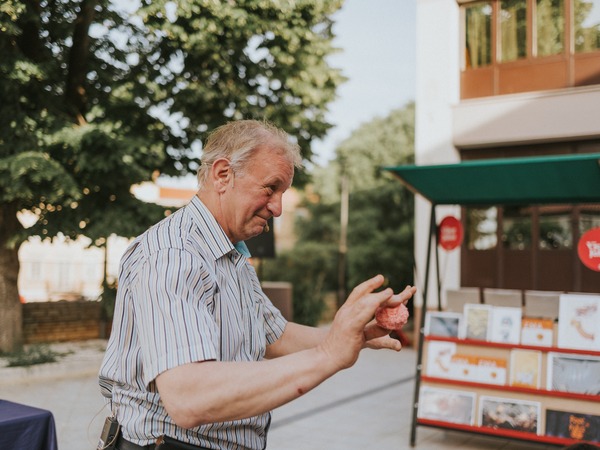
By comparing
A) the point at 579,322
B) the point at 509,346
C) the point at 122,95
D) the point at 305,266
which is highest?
the point at 122,95

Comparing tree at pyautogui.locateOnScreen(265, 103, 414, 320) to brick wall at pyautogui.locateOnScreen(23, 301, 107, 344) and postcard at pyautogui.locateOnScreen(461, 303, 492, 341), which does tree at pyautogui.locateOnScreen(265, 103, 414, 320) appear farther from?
postcard at pyautogui.locateOnScreen(461, 303, 492, 341)

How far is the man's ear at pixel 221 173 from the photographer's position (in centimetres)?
173

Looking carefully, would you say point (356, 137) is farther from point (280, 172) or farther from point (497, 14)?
point (280, 172)

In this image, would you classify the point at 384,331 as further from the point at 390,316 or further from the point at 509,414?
the point at 509,414

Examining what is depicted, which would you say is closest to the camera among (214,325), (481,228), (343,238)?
(214,325)

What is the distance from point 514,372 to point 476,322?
0.60 meters

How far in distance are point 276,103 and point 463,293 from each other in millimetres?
5829

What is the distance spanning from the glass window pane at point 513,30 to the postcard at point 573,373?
970 cm

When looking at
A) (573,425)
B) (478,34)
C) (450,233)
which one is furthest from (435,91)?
(573,425)

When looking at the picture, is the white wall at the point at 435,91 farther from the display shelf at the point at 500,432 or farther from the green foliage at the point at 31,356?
the display shelf at the point at 500,432

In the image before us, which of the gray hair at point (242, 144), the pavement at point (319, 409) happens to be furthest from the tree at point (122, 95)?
the gray hair at point (242, 144)

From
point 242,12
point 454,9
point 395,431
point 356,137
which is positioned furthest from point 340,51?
point 356,137

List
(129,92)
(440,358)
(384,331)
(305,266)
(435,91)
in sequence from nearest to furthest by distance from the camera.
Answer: (384,331), (440,358), (129,92), (435,91), (305,266)

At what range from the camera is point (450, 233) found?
777 centimetres
